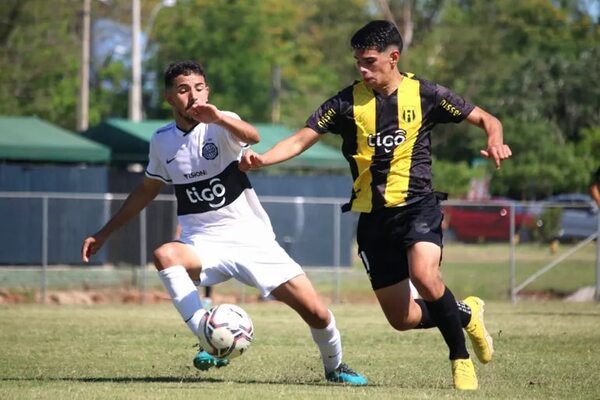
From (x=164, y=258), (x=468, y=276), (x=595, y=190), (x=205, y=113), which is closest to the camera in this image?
(x=205, y=113)

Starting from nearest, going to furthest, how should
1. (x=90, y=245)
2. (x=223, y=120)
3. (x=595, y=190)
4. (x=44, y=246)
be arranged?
(x=223, y=120) < (x=90, y=245) < (x=595, y=190) < (x=44, y=246)

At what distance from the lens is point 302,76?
189 ft

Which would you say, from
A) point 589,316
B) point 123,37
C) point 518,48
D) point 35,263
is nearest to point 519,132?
point 518,48

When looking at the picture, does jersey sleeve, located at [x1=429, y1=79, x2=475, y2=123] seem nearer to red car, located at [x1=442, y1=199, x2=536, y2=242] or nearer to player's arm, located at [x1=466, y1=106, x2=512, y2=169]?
player's arm, located at [x1=466, y1=106, x2=512, y2=169]

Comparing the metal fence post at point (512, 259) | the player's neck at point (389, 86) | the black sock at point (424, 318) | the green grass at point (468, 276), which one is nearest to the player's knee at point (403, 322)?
the black sock at point (424, 318)

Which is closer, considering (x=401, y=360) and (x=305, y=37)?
(x=401, y=360)

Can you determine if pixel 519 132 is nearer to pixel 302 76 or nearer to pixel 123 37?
pixel 302 76

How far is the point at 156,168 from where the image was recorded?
9156 mm

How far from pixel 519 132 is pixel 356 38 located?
4163 cm

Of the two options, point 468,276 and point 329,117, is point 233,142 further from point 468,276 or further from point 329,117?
point 468,276

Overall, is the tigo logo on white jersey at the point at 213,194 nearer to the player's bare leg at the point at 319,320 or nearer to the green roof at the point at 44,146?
the player's bare leg at the point at 319,320

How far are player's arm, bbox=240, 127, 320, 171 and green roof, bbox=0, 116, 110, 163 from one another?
1755 cm

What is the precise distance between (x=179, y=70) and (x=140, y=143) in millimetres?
18924

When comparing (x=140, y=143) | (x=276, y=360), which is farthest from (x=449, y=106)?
(x=140, y=143)
